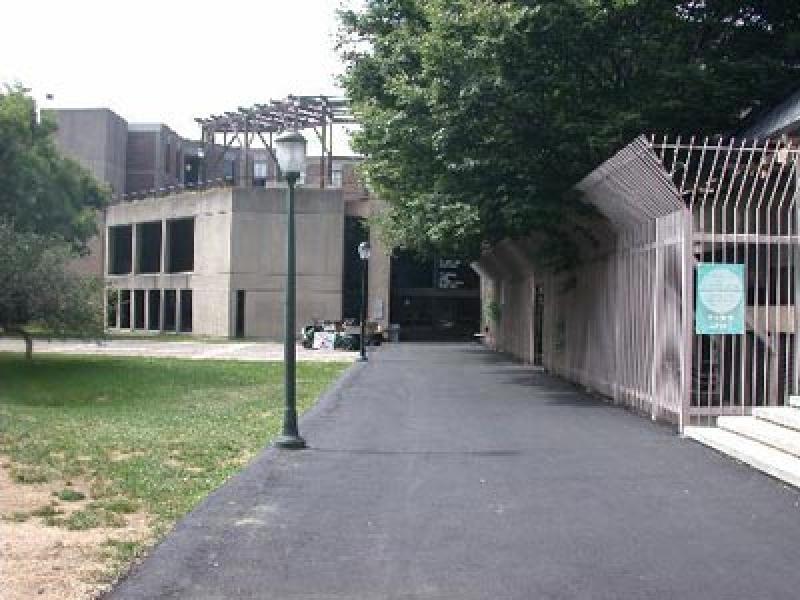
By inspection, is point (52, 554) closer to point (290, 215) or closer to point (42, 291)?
point (290, 215)

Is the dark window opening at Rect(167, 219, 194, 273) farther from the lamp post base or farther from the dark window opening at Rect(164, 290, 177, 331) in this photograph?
the lamp post base

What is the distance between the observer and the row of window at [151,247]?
5397 cm

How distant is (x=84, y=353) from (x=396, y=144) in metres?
17.7

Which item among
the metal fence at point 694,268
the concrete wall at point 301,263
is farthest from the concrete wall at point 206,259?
the metal fence at point 694,268

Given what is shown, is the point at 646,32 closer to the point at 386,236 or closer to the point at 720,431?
the point at 720,431

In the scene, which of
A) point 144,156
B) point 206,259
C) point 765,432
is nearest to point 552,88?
point 765,432

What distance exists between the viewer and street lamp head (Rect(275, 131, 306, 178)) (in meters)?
11.6

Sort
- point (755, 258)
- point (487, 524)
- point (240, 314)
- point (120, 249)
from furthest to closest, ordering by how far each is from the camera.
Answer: point (120, 249)
point (240, 314)
point (755, 258)
point (487, 524)

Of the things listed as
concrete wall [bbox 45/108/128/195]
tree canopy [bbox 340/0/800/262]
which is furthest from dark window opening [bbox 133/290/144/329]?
tree canopy [bbox 340/0/800/262]

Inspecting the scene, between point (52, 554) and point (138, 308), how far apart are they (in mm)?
51343

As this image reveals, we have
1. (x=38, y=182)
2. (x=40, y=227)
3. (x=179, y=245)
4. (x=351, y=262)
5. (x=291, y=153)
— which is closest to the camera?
(x=291, y=153)

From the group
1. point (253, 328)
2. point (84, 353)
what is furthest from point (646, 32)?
point (253, 328)

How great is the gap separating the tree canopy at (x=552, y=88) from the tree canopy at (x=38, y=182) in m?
20.2

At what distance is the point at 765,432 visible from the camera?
1048cm
